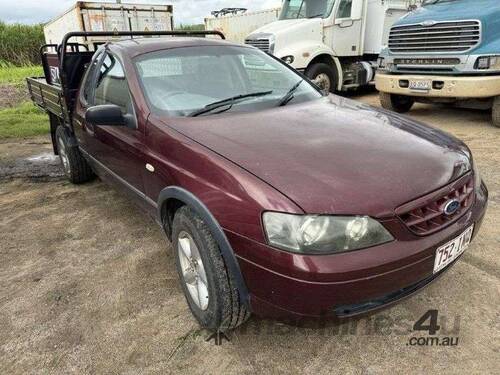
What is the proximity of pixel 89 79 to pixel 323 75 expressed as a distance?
603cm

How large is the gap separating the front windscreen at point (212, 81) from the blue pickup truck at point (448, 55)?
369 cm

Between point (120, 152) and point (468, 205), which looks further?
point (120, 152)

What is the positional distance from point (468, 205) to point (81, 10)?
444 inches

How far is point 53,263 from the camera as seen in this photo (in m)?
3.18

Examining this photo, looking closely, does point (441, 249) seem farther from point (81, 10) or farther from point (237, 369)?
point (81, 10)

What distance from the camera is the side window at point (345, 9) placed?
8844 millimetres

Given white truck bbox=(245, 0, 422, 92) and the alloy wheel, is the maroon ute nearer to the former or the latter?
the alloy wheel

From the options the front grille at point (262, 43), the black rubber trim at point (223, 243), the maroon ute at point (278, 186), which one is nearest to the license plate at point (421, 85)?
the front grille at point (262, 43)

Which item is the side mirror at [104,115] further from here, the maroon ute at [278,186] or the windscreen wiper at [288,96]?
Answer: the windscreen wiper at [288,96]

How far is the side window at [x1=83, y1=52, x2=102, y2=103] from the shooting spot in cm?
374

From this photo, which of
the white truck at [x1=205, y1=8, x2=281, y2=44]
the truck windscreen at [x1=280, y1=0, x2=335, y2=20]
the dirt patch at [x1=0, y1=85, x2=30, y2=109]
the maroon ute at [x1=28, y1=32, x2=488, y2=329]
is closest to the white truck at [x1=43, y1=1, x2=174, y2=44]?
the white truck at [x1=205, y1=8, x2=281, y2=44]

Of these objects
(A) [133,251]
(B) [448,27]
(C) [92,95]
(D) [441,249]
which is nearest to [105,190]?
(C) [92,95]

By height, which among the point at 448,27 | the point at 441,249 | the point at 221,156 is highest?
the point at 448,27

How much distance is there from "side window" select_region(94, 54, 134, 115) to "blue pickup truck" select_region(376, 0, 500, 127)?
4.83 metres
